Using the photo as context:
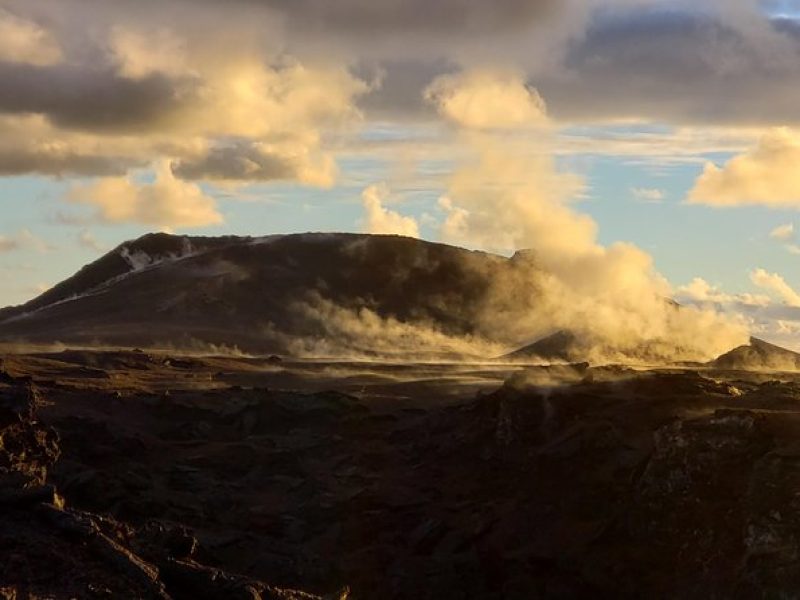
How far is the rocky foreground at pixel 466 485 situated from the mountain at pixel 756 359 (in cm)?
6234

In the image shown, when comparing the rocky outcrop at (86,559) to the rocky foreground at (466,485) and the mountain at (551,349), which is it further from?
the mountain at (551,349)

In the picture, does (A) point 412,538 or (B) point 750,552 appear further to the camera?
(A) point 412,538

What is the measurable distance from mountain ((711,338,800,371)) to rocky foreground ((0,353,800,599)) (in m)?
62.3

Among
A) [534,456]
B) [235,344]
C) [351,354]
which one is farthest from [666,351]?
[534,456]

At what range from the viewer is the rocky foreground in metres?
50.8

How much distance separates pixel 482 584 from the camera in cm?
5484

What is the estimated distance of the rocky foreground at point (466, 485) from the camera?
167 ft

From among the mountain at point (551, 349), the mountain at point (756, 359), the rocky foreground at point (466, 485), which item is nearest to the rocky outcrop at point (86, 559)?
the rocky foreground at point (466, 485)

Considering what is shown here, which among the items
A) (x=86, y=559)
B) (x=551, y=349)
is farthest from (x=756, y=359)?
(x=86, y=559)

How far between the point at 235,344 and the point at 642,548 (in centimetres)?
12155

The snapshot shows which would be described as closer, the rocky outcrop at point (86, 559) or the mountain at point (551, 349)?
the rocky outcrop at point (86, 559)

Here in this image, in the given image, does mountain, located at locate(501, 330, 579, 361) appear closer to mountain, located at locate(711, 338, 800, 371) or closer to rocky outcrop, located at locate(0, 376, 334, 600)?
mountain, located at locate(711, 338, 800, 371)

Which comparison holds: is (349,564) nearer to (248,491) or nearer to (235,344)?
(248,491)

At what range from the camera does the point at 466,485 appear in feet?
212
